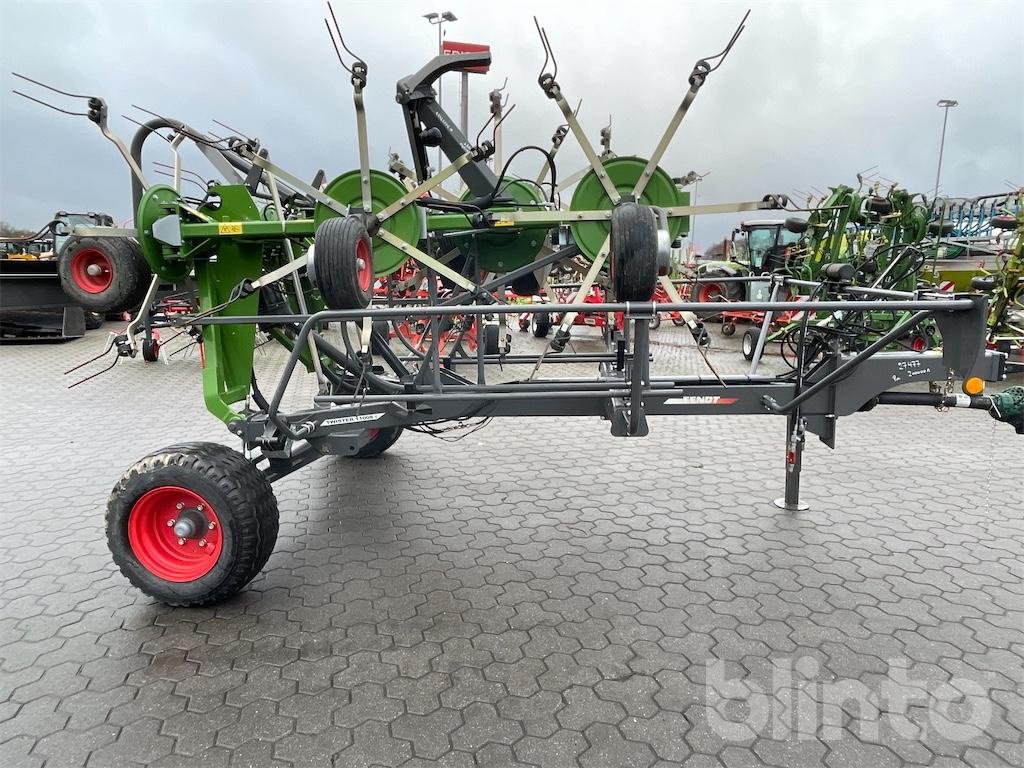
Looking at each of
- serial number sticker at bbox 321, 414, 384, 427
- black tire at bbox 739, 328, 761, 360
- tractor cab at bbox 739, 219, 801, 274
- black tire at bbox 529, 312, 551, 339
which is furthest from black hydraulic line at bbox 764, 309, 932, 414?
tractor cab at bbox 739, 219, 801, 274

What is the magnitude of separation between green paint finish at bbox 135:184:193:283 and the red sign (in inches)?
82.8

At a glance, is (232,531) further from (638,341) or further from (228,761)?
(638,341)

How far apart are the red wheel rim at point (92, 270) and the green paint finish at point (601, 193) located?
2859mm

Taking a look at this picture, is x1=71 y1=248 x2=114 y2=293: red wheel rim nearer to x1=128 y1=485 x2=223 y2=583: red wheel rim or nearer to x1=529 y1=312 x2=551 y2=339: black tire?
x1=128 y1=485 x2=223 y2=583: red wheel rim


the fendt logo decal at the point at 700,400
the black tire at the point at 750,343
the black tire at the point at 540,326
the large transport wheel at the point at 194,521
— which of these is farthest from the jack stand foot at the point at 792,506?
the black tire at the point at 540,326

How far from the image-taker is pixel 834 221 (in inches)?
383

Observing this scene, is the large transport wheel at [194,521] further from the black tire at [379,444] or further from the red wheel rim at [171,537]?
the black tire at [379,444]

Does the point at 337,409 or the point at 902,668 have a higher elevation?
the point at 337,409

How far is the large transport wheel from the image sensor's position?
11.2 feet

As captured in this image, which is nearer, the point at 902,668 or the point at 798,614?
the point at 902,668

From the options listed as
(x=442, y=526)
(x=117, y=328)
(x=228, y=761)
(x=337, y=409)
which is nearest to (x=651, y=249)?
(x=337, y=409)

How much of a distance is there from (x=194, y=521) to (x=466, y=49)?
3623 millimetres

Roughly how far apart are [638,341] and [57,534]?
415 centimetres

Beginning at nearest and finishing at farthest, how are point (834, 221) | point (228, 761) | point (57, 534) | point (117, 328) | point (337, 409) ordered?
1. point (228, 761)
2. point (337, 409)
3. point (57, 534)
4. point (834, 221)
5. point (117, 328)
